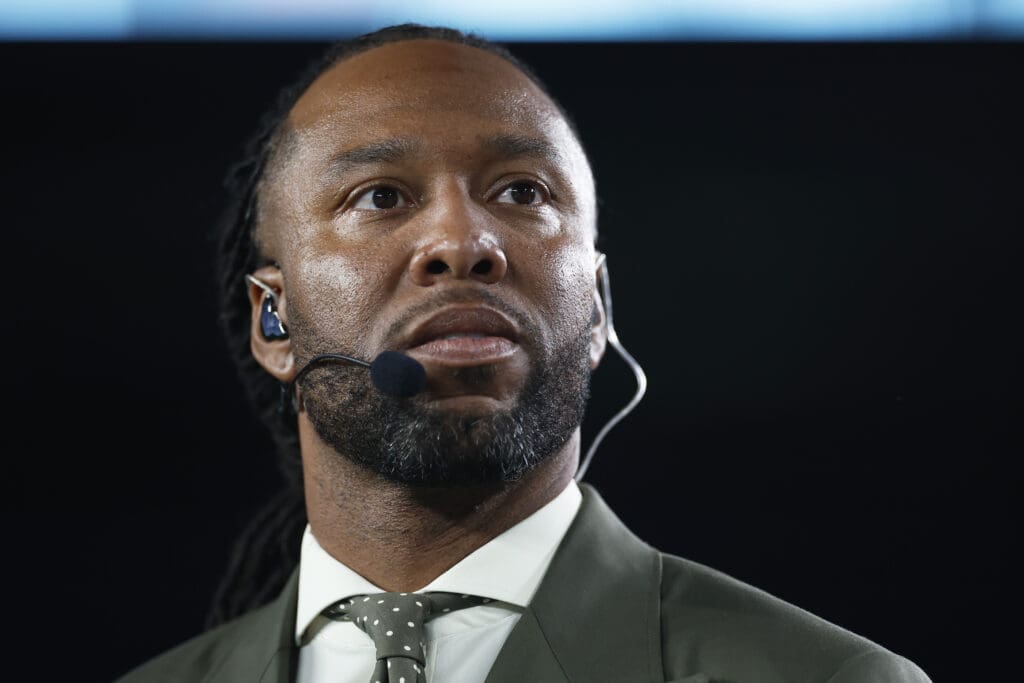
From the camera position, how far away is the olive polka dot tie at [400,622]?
1.94m

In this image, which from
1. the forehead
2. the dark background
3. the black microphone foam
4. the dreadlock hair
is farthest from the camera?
the dark background

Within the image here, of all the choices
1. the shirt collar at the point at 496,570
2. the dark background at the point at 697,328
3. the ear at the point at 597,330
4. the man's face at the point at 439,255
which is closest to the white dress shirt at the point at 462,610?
the shirt collar at the point at 496,570

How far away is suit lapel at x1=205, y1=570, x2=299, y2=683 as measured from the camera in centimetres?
212

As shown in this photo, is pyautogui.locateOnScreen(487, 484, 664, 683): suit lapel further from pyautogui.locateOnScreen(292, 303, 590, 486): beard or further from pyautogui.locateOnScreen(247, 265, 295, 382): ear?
pyautogui.locateOnScreen(247, 265, 295, 382): ear

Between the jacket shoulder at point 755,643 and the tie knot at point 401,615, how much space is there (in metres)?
0.27

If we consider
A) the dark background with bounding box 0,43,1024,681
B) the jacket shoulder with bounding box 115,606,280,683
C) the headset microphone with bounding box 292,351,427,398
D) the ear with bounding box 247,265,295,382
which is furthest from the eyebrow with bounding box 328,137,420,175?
the dark background with bounding box 0,43,1024,681

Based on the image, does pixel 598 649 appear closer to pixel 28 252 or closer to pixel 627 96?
pixel 627 96

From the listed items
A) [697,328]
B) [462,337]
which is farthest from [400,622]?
[697,328]

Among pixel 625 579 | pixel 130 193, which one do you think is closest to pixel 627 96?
pixel 130 193

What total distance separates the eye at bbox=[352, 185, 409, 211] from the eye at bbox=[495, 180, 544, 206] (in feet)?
0.45

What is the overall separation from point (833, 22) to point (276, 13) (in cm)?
109

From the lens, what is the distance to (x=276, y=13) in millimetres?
3027

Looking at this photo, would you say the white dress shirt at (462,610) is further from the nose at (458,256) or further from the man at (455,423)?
the nose at (458,256)

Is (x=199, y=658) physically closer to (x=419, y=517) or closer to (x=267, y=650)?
(x=267, y=650)
